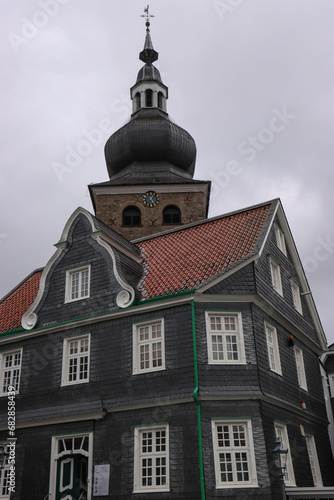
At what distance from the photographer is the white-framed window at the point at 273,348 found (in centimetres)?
1970

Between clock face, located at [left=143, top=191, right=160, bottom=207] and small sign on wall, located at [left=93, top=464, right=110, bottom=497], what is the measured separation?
23104mm

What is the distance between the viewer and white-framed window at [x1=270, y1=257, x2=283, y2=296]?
21.8m

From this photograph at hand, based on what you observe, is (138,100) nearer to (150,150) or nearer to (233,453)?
(150,150)

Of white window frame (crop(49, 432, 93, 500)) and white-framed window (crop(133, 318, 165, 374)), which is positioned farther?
white-framed window (crop(133, 318, 165, 374))

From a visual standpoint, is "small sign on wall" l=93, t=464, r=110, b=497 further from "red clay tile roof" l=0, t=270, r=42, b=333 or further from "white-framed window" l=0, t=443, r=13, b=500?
"red clay tile roof" l=0, t=270, r=42, b=333

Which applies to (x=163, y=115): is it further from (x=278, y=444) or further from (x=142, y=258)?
(x=278, y=444)

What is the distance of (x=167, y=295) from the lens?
1897 centimetres

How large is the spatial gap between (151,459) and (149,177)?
25.4 m

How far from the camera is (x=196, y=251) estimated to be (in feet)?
70.9

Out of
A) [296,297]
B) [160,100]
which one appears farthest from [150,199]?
[296,297]

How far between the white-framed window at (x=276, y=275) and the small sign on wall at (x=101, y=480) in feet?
30.1

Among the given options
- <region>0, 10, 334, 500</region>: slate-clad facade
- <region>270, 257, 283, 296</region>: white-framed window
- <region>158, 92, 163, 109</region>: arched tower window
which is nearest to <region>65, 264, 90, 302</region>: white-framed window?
<region>0, 10, 334, 500</region>: slate-clad facade

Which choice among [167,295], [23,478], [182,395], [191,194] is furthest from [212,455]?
[191,194]

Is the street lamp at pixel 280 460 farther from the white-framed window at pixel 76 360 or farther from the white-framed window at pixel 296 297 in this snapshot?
the white-framed window at pixel 296 297
